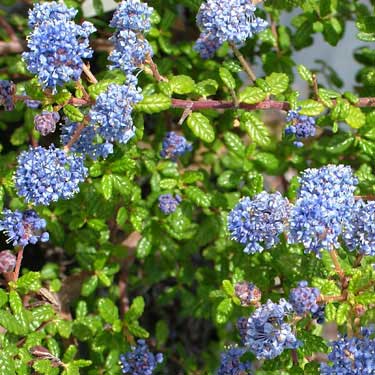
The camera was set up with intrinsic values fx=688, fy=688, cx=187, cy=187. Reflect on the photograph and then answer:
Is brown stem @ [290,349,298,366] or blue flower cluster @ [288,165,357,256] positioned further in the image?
brown stem @ [290,349,298,366]

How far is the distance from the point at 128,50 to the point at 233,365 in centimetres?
92

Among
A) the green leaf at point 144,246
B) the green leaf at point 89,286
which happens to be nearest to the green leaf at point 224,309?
the green leaf at point 144,246

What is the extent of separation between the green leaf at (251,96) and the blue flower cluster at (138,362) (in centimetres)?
81

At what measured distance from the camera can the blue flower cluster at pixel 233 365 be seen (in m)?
1.93

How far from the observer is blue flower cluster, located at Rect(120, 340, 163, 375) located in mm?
2061

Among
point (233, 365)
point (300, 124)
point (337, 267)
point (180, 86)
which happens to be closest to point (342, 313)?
point (337, 267)

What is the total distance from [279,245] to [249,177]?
0.38 m

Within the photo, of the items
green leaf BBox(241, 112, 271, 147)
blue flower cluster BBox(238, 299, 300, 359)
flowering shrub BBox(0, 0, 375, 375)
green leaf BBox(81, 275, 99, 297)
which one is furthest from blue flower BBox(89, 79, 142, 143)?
green leaf BBox(81, 275, 99, 297)

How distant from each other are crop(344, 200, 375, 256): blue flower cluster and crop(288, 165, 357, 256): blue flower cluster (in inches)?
1.4

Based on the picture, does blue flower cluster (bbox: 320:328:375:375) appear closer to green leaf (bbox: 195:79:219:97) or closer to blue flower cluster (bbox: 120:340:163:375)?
blue flower cluster (bbox: 120:340:163:375)

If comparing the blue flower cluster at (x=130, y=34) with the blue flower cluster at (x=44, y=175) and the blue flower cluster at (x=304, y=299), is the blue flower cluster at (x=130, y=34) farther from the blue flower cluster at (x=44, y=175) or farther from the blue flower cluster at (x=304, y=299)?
the blue flower cluster at (x=304, y=299)

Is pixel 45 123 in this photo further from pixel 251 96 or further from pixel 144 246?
pixel 144 246

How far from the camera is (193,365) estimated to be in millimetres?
2547

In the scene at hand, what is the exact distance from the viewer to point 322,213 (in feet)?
5.34
